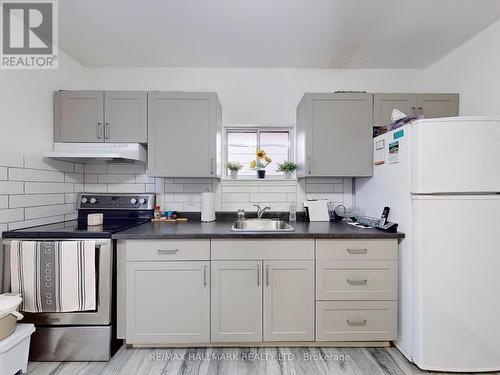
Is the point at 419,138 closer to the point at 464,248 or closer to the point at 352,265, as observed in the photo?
the point at 464,248

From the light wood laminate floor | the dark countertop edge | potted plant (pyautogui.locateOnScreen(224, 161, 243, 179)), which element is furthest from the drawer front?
potted plant (pyautogui.locateOnScreen(224, 161, 243, 179))

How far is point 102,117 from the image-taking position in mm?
2244

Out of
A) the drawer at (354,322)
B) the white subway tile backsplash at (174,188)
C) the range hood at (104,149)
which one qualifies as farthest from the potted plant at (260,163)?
the drawer at (354,322)

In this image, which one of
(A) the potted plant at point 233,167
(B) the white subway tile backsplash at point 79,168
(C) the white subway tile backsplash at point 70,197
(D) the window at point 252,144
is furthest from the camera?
(D) the window at point 252,144

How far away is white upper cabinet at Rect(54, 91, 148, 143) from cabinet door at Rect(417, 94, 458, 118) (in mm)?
2554

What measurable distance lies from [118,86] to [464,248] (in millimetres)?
3341

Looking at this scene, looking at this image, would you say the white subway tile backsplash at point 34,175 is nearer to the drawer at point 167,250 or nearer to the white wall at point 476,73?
the drawer at point 167,250

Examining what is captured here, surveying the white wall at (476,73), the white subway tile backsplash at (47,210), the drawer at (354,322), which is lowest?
the drawer at (354,322)

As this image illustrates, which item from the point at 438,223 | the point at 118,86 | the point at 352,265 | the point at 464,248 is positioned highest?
the point at 118,86

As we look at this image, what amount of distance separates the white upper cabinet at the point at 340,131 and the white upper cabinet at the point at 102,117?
5.04 ft

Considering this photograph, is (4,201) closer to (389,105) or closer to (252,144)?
(252,144)

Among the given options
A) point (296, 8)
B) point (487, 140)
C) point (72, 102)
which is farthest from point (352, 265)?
point (72, 102)

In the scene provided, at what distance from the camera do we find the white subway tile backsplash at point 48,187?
198 centimetres

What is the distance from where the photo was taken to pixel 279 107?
8.64 feet
